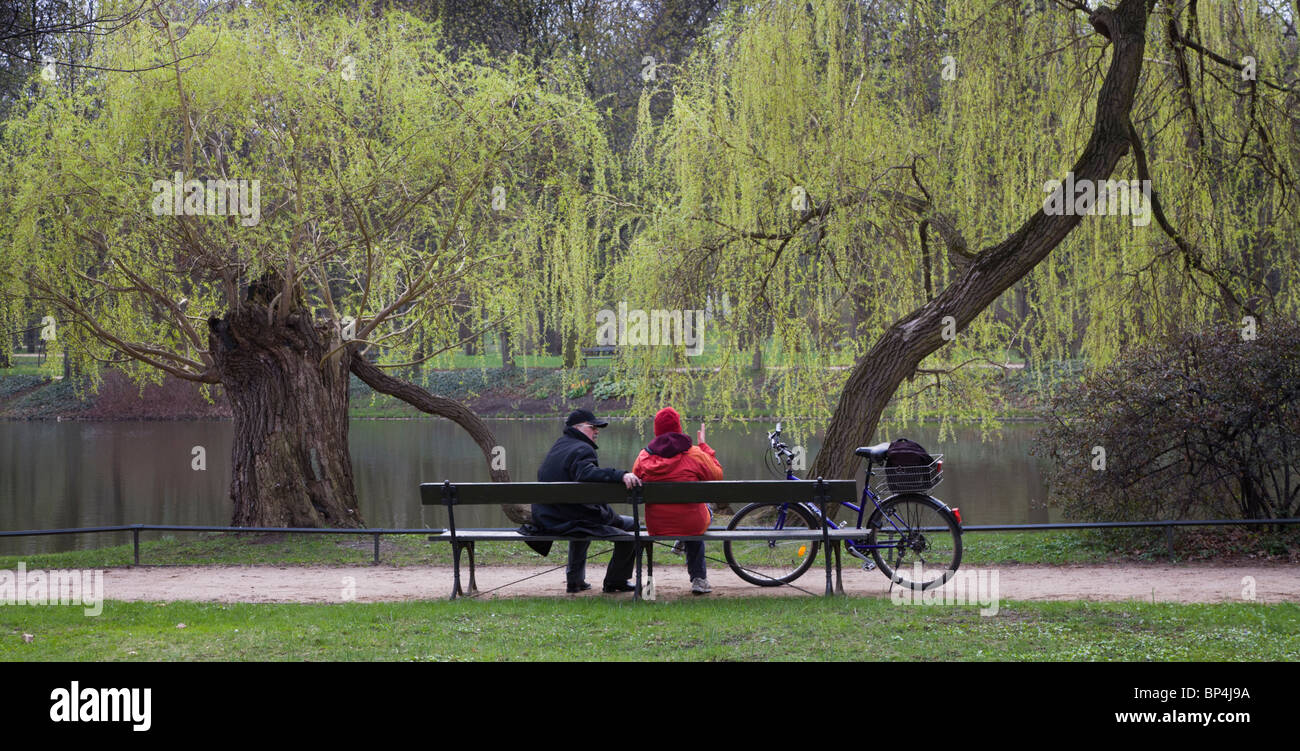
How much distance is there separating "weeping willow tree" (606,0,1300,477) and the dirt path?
2.96 metres

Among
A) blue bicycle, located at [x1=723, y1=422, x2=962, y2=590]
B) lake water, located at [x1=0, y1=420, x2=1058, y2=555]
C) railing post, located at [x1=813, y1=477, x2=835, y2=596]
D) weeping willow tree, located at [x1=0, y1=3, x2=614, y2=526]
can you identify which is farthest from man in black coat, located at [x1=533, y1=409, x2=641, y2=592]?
lake water, located at [x1=0, y1=420, x2=1058, y2=555]

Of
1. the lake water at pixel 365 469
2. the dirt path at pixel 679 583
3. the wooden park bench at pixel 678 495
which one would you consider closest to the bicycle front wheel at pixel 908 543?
the dirt path at pixel 679 583

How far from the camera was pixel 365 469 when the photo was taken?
22.6 meters

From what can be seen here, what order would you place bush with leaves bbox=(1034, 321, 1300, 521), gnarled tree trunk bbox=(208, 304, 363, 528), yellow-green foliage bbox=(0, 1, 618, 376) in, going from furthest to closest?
gnarled tree trunk bbox=(208, 304, 363, 528) < yellow-green foliage bbox=(0, 1, 618, 376) < bush with leaves bbox=(1034, 321, 1300, 521)

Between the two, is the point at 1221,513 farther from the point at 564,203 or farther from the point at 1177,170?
the point at 564,203

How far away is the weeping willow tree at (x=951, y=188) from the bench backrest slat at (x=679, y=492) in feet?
13.6

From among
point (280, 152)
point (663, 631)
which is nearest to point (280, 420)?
point (280, 152)

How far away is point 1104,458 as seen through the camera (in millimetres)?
10023

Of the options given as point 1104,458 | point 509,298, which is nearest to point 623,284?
point 509,298

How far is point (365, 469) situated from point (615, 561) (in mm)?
15872

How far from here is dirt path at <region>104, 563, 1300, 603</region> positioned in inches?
300

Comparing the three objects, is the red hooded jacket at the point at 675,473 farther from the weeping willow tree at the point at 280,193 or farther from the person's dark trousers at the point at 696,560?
the weeping willow tree at the point at 280,193

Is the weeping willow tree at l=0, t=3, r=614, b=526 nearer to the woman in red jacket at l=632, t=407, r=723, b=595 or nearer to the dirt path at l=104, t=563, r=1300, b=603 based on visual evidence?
the dirt path at l=104, t=563, r=1300, b=603

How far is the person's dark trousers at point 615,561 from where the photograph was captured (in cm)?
757
